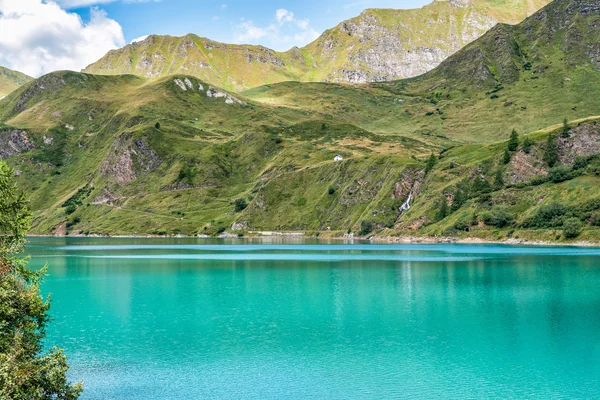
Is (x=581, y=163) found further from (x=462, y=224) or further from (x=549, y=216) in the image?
(x=462, y=224)

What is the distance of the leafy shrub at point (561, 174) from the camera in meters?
174

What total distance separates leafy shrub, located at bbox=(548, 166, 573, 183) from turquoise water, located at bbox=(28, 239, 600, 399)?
222ft

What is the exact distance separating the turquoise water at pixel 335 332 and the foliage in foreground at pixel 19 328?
8193mm

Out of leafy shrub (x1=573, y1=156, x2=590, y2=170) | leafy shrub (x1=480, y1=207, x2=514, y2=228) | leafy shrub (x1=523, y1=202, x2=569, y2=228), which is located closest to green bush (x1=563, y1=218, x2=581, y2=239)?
leafy shrub (x1=523, y1=202, x2=569, y2=228)

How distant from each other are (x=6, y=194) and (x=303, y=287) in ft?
198

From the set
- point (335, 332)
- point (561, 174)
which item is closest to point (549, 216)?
point (561, 174)

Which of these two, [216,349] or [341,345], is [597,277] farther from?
[216,349]

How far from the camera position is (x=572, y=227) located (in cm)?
15250

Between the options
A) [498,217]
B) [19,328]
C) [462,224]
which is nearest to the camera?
[19,328]

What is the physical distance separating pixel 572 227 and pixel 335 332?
118m

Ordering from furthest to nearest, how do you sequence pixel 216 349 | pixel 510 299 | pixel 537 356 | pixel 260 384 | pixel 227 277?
pixel 227 277 < pixel 510 299 < pixel 216 349 < pixel 537 356 < pixel 260 384

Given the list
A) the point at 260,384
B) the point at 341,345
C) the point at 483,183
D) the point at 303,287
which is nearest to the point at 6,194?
the point at 260,384

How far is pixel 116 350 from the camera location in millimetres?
51969

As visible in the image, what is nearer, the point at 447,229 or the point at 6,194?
the point at 6,194
